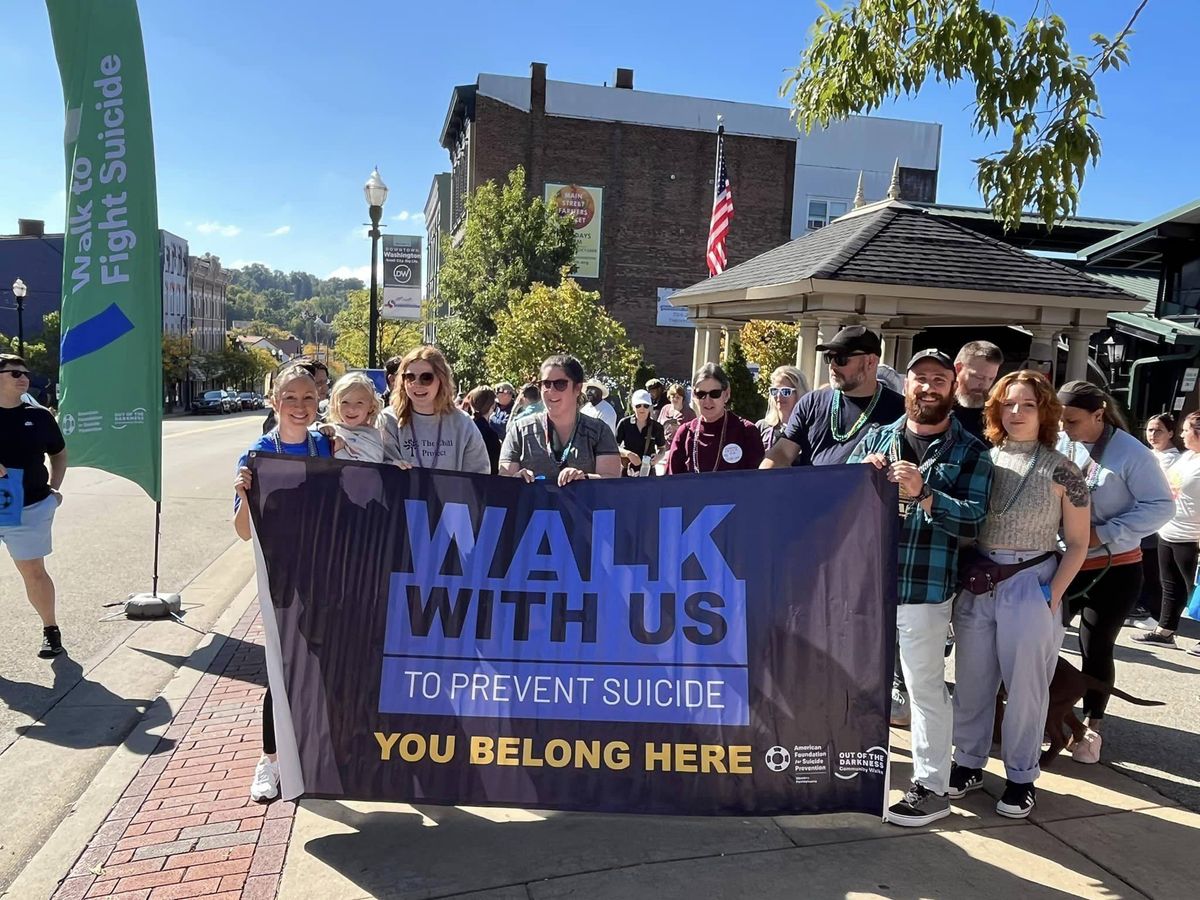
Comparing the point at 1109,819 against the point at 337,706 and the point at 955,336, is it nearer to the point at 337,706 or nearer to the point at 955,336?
the point at 337,706

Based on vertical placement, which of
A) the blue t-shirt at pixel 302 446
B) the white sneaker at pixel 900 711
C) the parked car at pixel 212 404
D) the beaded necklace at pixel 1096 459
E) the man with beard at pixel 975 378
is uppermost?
the man with beard at pixel 975 378

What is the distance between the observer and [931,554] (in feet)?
11.5

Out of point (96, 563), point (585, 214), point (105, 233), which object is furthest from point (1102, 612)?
point (585, 214)

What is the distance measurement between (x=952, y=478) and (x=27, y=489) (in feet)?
17.9

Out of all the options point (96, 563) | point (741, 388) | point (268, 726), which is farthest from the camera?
point (741, 388)

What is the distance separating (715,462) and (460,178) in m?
42.2

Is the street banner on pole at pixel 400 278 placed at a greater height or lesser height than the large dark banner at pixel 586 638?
greater

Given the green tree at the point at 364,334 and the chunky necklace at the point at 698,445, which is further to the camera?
the green tree at the point at 364,334

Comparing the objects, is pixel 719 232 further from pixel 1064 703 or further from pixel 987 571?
pixel 987 571

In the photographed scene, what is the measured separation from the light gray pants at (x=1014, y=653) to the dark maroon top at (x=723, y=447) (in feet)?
5.44

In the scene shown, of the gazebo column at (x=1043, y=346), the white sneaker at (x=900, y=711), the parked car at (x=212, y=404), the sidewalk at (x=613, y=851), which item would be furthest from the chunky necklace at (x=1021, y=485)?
the parked car at (x=212, y=404)

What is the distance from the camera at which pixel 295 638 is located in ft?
11.2

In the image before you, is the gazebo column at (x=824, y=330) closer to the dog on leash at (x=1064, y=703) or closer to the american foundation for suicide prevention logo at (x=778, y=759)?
the dog on leash at (x=1064, y=703)

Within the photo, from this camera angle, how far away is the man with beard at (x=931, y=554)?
3.46 m
